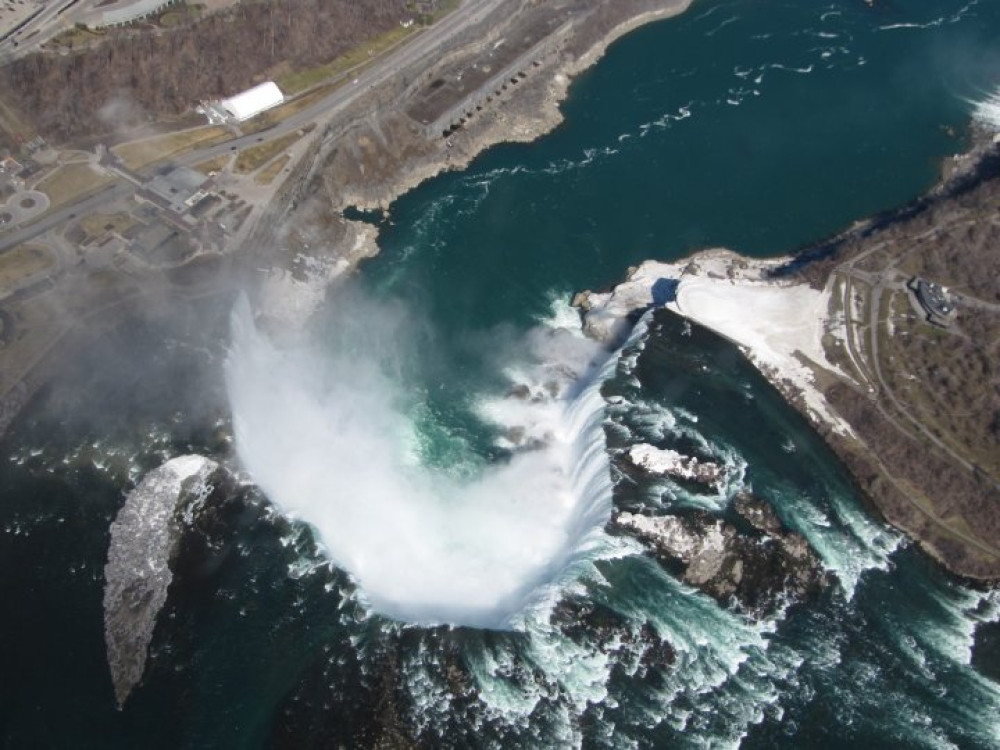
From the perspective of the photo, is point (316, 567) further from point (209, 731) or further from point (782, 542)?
point (782, 542)

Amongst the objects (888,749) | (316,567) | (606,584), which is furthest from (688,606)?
(316,567)

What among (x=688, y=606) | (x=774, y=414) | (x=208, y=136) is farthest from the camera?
(x=208, y=136)

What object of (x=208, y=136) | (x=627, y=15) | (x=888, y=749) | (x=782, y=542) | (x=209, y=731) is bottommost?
(x=888, y=749)

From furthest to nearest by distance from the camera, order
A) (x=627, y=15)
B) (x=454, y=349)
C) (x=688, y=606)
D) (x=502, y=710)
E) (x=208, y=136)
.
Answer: (x=627, y=15) < (x=208, y=136) < (x=454, y=349) < (x=688, y=606) < (x=502, y=710)

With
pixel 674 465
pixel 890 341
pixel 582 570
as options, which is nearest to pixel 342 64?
pixel 674 465

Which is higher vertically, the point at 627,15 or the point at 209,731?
the point at 627,15

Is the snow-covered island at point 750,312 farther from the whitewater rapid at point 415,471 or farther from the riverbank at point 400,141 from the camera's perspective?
the riverbank at point 400,141
